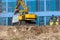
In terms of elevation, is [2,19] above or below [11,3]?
below

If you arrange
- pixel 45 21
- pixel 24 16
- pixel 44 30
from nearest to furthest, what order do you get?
pixel 44 30
pixel 24 16
pixel 45 21

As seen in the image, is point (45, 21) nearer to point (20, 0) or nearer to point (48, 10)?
point (48, 10)

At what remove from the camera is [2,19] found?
2172 inches

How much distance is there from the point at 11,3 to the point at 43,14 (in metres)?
8.06

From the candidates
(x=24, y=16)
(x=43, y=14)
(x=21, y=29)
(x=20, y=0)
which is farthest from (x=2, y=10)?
(x=21, y=29)

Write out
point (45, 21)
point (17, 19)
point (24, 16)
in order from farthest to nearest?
1. point (45, 21)
2. point (17, 19)
3. point (24, 16)

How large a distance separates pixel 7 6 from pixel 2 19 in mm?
3225

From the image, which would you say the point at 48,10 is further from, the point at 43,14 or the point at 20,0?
the point at 20,0

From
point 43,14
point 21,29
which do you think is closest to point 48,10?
point 43,14

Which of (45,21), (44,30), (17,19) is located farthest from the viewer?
(45,21)

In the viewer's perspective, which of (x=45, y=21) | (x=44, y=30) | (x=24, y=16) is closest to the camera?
(x=44, y=30)

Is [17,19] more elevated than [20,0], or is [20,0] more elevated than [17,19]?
[20,0]

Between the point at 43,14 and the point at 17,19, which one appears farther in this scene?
the point at 43,14

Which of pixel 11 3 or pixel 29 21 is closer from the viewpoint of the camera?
pixel 29 21
